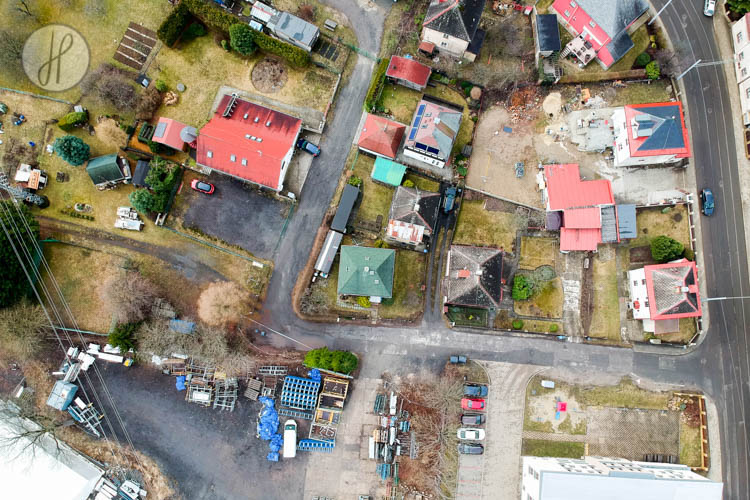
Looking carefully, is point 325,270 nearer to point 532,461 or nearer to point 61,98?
point 532,461

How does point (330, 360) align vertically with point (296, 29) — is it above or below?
below

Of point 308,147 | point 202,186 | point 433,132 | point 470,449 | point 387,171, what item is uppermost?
point 433,132

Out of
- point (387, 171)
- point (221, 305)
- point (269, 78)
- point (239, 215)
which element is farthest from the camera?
point (269, 78)

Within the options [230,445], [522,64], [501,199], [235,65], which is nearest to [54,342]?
[230,445]

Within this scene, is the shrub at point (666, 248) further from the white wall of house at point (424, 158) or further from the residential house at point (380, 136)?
the residential house at point (380, 136)

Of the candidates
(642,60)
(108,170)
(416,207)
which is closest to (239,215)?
(108,170)

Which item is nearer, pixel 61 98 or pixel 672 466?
pixel 672 466

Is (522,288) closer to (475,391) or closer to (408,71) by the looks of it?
(475,391)
